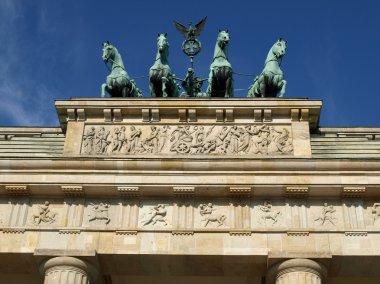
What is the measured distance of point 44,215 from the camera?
20.9 metres

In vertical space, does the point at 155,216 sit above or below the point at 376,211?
below

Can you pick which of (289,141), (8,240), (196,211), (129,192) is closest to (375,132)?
(289,141)

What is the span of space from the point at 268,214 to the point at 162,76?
6532 mm

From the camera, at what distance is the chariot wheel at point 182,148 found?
875 inches

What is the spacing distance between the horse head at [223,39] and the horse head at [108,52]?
3.55 m

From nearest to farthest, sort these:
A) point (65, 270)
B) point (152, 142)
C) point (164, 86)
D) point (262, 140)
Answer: point (65, 270) → point (262, 140) → point (152, 142) → point (164, 86)

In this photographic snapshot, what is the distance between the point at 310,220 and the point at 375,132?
450cm

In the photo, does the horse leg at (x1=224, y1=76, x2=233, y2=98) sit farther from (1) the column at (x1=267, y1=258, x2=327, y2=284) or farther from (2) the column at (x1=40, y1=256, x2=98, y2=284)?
(2) the column at (x1=40, y1=256, x2=98, y2=284)

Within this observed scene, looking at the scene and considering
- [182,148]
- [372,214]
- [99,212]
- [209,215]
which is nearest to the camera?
[372,214]

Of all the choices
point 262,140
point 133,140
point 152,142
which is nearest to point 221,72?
point 262,140

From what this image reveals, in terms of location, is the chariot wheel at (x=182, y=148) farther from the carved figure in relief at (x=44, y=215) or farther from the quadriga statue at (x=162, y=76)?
the carved figure in relief at (x=44, y=215)

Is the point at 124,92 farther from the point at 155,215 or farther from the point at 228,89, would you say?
the point at 155,215

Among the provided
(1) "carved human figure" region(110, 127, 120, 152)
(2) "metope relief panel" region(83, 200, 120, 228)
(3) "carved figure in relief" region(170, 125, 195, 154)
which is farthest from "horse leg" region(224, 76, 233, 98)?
(2) "metope relief panel" region(83, 200, 120, 228)

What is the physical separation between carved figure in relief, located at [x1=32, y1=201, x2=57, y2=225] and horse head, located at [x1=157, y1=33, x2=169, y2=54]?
697cm
